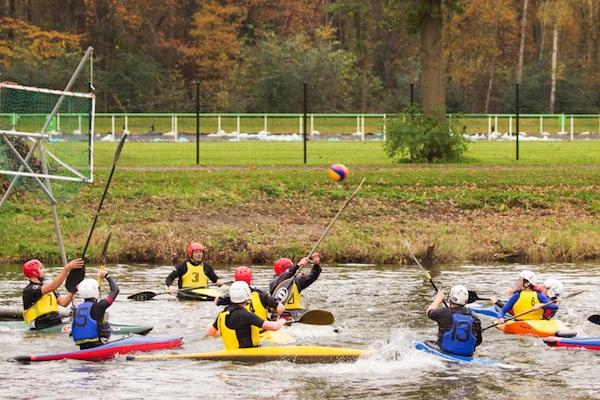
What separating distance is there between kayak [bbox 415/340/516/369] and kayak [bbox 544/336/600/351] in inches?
52.7

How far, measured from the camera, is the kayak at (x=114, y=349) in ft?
51.9

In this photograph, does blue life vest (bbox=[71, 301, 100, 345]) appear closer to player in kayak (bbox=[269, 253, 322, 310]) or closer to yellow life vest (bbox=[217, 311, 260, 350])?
yellow life vest (bbox=[217, 311, 260, 350])

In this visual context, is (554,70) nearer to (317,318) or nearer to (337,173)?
(337,173)

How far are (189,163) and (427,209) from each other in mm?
9905

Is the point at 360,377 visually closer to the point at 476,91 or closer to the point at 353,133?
the point at 353,133

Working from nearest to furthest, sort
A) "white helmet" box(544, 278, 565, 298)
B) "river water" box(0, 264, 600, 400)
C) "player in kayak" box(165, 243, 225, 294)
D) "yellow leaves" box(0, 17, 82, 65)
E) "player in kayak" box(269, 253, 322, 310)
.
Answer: "river water" box(0, 264, 600, 400) → "white helmet" box(544, 278, 565, 298) → "player in kayak" box(269, 253, 322, 310) → "player in kayak" box(165, 243, 225, 294) → "yellow leaves" box(0, 17, 82, 65)

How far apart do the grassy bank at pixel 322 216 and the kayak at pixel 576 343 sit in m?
7.73

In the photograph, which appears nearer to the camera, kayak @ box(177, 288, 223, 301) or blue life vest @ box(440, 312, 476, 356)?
blue life vest @ box(440, 312, 476, 356)

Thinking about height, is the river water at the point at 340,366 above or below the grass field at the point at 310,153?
below

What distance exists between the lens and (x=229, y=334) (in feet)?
52.2

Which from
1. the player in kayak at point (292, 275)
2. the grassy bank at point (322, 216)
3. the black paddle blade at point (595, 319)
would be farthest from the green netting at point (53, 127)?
the black paddle blade at point (595, 319)

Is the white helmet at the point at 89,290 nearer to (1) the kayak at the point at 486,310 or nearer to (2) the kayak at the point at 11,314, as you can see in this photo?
(2) the kayak at the point at 11,314

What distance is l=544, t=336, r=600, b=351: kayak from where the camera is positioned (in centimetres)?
1667

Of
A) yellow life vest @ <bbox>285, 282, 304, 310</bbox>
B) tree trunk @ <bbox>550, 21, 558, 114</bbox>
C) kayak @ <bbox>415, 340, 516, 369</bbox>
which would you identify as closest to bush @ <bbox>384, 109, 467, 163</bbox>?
yellow life vest @ <bbox>285, 282, 304, 310</bbox>
